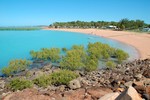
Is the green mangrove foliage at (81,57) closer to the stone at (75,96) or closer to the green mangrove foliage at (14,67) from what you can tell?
the green mangrove foliage at (14,67)

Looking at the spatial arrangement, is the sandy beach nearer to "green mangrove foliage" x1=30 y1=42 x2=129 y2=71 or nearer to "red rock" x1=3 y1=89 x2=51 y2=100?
"green mangrove foliage" x1=30 y1=42 x2=129 y2=71

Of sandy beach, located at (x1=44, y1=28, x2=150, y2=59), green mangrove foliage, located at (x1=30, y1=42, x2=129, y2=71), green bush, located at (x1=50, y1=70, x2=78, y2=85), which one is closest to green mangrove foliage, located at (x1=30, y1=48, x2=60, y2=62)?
green mangrove foliage, located at (x1=30, y1=42, x2=129, y2=71)

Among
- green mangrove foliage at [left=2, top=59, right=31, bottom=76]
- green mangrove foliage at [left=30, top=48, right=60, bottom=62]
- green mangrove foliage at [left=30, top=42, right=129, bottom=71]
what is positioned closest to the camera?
green mangrove foliage at [left=2, top=59, right=31, bottom=76]

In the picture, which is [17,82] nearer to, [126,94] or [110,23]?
[126,94]

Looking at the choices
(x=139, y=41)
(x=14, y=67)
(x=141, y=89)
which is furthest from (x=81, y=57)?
(x=139, y=41)

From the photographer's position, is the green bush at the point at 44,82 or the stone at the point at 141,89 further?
the green bush at the point at 44,82

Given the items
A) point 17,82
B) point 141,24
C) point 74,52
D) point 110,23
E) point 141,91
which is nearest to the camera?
point 141,91

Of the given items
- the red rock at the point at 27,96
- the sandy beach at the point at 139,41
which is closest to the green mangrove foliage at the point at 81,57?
the sandy beach at the point at 139,41

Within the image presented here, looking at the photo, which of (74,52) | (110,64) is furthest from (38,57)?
(110,64)

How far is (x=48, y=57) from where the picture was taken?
1358 inches

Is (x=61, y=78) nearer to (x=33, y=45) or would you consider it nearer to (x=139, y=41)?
(x=33, y=45)

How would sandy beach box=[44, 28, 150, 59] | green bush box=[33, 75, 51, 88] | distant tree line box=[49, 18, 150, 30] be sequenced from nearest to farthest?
green bush box=[33, 75, 51, 88], sandy beach box=[44, 28, 150, 59], distant tree line box=[49, 18, 150, 30]

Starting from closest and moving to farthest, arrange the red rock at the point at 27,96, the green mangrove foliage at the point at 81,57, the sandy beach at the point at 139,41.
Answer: the red rock at the point at 27,96, the green mangrove foliage at the point at 81,57, the sandy beach at the point at 139,41

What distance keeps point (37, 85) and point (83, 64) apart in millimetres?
9024
